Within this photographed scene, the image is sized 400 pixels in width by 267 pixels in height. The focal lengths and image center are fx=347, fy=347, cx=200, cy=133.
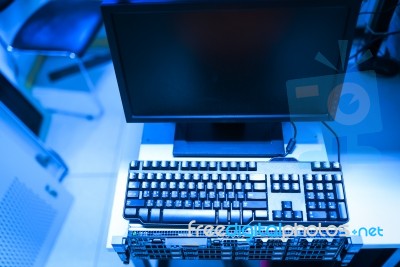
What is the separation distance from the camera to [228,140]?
2.87ft

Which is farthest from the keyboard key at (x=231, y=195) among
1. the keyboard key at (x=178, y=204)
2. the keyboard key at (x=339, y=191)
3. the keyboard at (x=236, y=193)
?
the keyboard key at (x=339, y=191)

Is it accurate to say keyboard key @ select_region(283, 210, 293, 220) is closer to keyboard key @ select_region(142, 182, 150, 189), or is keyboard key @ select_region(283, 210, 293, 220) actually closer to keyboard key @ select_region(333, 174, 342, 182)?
keyboard key @ select_region(333, 174, 342, 182)

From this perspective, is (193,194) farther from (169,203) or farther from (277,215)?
(277,215)

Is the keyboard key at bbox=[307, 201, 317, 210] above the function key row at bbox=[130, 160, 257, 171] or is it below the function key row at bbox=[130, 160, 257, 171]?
below

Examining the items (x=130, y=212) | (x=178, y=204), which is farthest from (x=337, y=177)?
(x=130, y=212)

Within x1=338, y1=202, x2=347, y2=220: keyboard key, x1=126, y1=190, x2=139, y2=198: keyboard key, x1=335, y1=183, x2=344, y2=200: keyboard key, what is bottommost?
x1=338, y1=202, x2=347, y2=220: keyboard key


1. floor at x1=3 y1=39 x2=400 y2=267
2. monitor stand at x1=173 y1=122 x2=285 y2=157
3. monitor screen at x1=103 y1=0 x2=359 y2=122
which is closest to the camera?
monitor screen at x1=103 y1=0 x2=359 y2=122

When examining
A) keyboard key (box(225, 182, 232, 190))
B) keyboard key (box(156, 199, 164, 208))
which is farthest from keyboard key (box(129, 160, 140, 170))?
keyboard key (box(225, 182, 232, 190))

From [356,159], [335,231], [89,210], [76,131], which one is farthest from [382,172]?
[76,131]

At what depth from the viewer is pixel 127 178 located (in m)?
0.79

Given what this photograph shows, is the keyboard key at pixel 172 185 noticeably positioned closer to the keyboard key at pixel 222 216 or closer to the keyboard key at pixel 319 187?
the keyboard key at pixel 222 216

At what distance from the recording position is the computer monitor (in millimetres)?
635

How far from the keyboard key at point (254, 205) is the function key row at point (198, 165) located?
0.08 meters

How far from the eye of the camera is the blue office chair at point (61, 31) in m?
1.43
